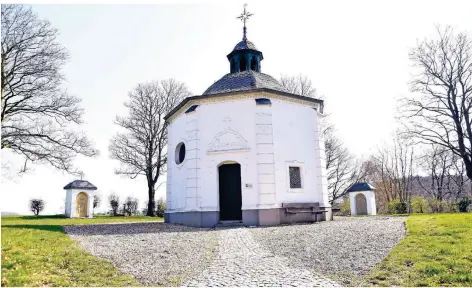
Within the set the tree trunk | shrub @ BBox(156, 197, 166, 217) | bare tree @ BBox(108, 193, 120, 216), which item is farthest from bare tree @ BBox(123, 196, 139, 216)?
the tree trunk

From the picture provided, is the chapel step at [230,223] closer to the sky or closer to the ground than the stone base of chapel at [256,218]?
closer to the ground

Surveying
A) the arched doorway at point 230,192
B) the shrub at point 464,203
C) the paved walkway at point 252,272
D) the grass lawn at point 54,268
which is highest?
the arched doorway at point 230,192

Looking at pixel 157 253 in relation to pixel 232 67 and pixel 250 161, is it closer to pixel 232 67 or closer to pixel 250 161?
pixel 250 161

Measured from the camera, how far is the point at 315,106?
18641 mm

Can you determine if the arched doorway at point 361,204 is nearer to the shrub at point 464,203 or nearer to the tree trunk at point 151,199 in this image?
the shrub at point 464,203

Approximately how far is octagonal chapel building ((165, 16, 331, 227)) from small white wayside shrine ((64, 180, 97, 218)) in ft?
60.6

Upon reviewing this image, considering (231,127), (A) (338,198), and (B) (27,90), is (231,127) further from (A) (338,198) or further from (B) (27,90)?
(A) (338,198)

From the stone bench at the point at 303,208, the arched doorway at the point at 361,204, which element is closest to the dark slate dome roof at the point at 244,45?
the stone bench at the point at 303,208

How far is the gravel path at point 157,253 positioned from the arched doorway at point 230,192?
414 cm

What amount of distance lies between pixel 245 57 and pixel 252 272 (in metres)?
16.2

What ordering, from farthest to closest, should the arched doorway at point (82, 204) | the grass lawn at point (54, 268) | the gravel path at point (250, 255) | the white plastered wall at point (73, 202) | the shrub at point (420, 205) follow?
the arched doorway at point (82, 204)
the white plastered wall at point (73, 202)
the shrub at point (420, 205)
the gravel path at point (250, 255)
the grass lawn at point (54, 268)

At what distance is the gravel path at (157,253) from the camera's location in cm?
696

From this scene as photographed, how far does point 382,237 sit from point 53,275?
8.54m

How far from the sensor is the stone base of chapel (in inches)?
605
